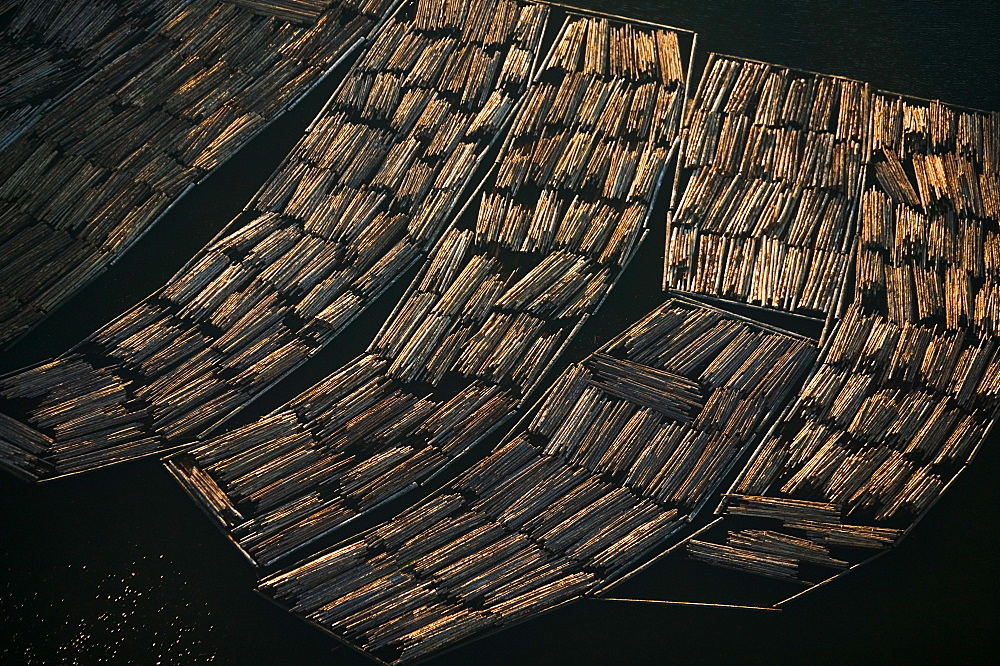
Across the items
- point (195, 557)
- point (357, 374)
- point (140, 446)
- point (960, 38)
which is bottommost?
point (195, 557)

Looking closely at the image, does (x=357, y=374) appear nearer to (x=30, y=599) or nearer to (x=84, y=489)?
(x=84, y=489)

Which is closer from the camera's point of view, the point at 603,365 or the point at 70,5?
the point at 603,365

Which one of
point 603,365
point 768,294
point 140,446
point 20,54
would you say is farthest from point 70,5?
point 768,294

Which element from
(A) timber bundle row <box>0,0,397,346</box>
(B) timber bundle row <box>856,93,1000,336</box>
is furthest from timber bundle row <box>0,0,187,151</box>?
(B) timber bundle row <box>856,93,1000,336</box>

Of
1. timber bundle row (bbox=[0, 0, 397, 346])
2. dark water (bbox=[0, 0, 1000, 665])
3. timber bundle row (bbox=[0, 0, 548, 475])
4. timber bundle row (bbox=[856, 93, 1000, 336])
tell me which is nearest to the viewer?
dark water (bbox=[0, 0, 1000, 665])

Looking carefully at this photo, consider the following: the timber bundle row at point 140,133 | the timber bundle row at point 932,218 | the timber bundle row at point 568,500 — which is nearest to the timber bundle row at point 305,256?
the timber bundle row at point 140,133

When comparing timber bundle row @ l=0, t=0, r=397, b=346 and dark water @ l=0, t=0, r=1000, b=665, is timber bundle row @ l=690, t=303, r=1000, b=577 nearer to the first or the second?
dark water @ l=0, t=0, r=1000, b=665

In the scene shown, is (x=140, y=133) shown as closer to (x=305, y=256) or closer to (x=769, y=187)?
(x=305, y=256)

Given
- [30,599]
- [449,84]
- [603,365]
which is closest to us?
[30,599]

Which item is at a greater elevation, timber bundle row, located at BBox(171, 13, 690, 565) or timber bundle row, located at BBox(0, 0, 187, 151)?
timber bundle row, located at BBox(0, 0, 187, 151)
